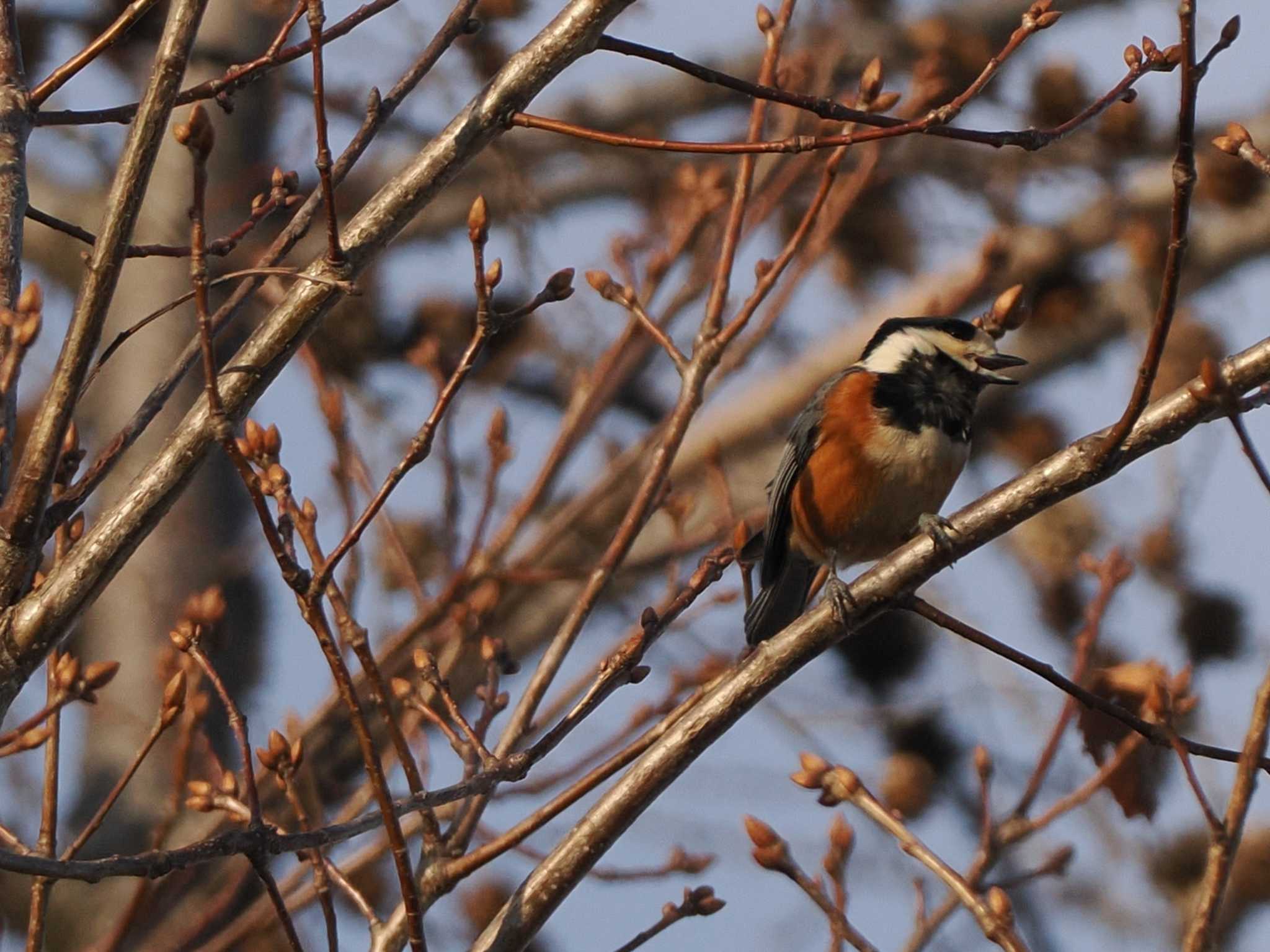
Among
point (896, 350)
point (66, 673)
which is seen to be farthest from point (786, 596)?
point (66, 673)

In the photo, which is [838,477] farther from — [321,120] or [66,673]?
[321,120]

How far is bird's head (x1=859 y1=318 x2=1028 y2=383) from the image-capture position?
4.09m

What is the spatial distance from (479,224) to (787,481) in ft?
6.51

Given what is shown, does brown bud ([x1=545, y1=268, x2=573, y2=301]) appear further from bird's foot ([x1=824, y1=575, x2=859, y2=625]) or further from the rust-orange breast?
the rust-orange breast

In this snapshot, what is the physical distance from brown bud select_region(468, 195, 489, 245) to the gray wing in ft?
6.07

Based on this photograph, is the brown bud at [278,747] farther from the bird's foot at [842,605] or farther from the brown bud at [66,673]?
the bird's foot at [842,605]

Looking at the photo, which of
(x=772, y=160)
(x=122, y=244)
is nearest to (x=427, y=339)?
(x=772, y=160)

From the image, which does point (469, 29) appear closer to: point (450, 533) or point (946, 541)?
point (946, 541)

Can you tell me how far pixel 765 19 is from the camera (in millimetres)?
3350

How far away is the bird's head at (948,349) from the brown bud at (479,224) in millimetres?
1956

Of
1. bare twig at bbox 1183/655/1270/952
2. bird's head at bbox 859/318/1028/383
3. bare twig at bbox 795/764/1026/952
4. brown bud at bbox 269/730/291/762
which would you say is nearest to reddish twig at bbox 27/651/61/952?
brown bud at bbox 269/730/291/762

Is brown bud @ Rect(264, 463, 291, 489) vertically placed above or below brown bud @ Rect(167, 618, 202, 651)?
above

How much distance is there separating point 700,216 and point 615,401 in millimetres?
2975

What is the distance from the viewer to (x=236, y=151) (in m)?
6.47
